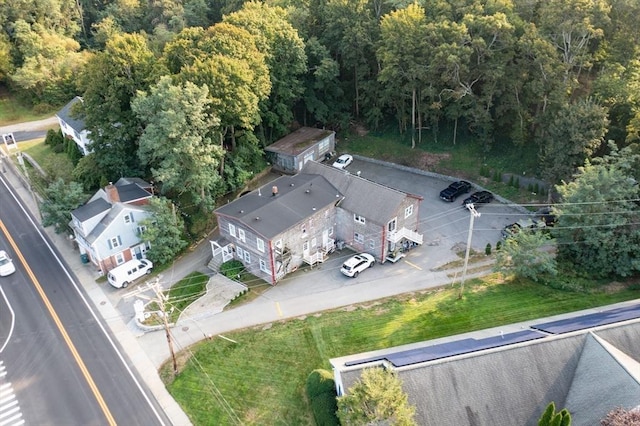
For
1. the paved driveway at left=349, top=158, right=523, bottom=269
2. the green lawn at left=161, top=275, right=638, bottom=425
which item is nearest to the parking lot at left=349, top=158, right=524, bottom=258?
the paved driveway at left=349, top=158, right=523, bottom=269

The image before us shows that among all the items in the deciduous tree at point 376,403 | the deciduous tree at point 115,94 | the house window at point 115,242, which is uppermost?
the deciduous tree at point 115,94

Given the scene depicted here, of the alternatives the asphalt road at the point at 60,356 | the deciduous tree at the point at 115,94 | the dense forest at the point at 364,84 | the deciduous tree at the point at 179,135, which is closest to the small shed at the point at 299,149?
the dense forest at the point at 364,84

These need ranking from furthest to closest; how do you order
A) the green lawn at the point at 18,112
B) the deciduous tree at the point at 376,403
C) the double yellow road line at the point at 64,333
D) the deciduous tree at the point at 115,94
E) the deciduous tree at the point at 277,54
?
the green lawn at the point at 18,112
the deciduous tree at the point at 277,54
the deciduous tree at the point at 115,94
the double yellow road line at the point at 64,333
the deciduous tree at the point at 376,403

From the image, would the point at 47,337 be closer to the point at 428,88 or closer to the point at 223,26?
the point at 223,26

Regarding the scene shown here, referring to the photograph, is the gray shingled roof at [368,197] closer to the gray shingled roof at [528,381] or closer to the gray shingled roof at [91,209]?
the gray shingled roof at [528,381]

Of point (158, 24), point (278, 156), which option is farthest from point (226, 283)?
point (158, 24)

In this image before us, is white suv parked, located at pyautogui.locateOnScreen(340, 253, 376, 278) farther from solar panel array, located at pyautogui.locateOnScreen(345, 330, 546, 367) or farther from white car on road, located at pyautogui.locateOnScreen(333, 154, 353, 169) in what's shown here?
white car on road, located at pyautogui.locateOnScreen(333, 154, 353, 169)
